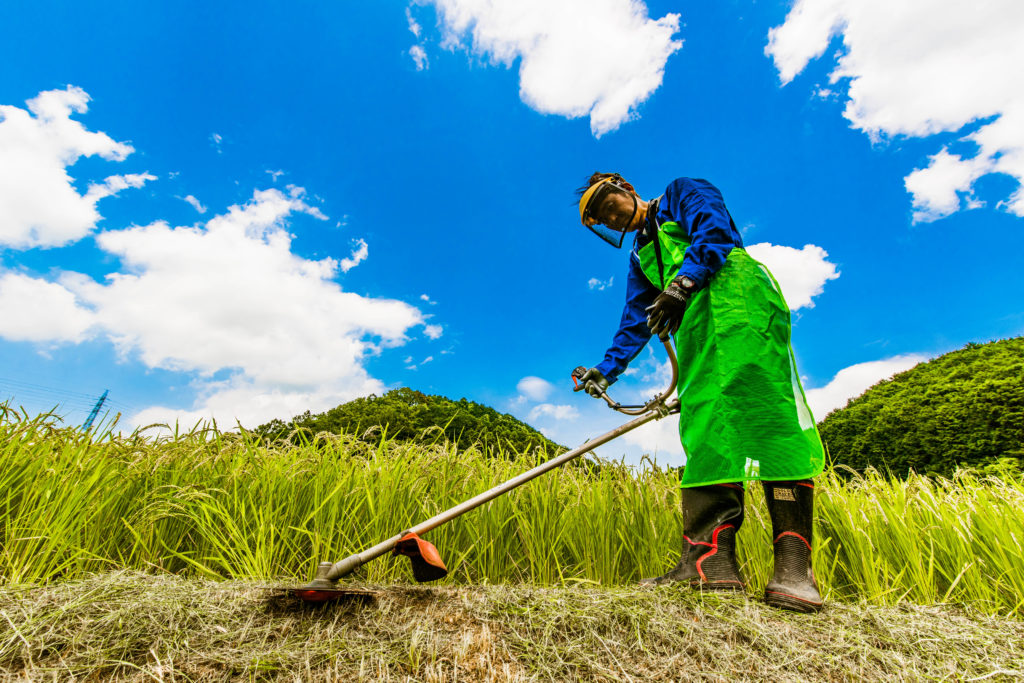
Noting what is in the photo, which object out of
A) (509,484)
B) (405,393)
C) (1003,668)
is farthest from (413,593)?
(405,393)

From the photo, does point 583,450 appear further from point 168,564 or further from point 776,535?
point 168,564

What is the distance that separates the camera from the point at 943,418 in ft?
15.5

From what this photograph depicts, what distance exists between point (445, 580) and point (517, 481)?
0.77 m

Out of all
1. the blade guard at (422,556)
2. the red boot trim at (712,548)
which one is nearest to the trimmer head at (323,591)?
the blade guard at (422,556)

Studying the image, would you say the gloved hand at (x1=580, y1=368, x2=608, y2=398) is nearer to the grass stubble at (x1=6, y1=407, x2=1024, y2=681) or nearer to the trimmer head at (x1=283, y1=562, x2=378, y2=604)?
the grass stubble at (x1=6, y1=407, x2=1024, y2=681)

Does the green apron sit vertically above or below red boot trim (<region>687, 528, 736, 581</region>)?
above

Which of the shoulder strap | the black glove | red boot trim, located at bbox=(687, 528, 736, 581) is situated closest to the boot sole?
red boot trim, located at bbox=(687, 528, 736, 581)

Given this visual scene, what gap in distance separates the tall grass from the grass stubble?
0.4 inches

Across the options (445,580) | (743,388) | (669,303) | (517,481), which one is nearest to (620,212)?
(669,303)

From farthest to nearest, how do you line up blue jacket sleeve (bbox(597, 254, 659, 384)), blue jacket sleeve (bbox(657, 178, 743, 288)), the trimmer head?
blue jacket sleeve (bbox(597, 254, 659, 384)), blue jacket sleeve (bbox(657, 178, 743, 288)), the trimmer head

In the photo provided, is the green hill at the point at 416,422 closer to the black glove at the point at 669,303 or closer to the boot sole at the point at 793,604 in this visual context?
the black glove at the point at 669,303

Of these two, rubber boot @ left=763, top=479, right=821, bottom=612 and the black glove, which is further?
the black glove

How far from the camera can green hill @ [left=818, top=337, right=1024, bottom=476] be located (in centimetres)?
437

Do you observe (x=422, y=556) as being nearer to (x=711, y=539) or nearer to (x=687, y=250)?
(x=711, y=539)
